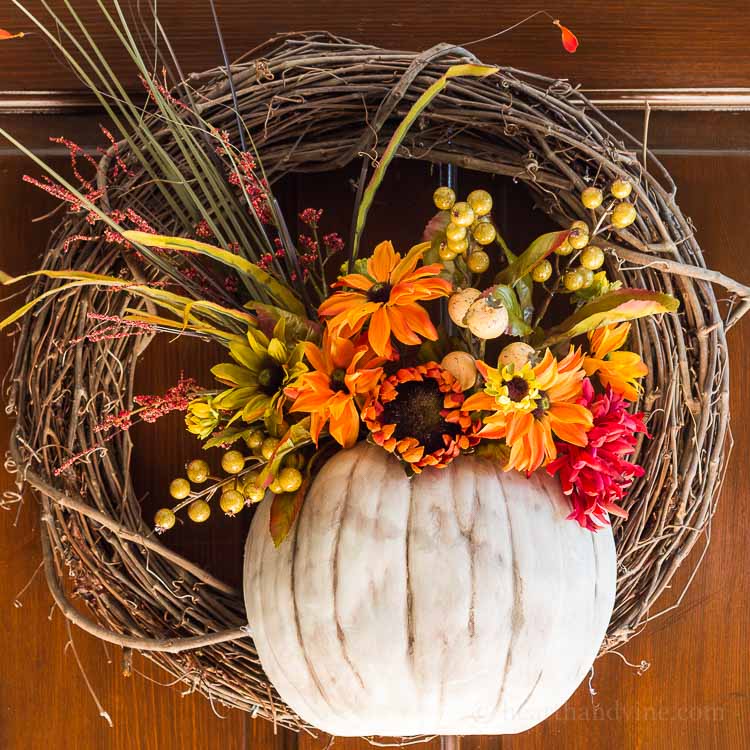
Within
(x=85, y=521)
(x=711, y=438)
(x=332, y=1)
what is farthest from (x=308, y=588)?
(x=332, y=1)

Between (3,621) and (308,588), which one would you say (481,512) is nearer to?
(308,588)

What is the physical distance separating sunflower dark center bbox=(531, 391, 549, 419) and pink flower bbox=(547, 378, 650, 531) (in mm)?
46

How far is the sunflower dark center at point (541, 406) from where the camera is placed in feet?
2.13

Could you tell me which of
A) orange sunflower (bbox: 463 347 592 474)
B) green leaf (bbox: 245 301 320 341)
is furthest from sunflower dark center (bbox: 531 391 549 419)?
green leaf (bbox: 245 301 320 341)

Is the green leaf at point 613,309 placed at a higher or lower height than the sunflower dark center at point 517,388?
higher

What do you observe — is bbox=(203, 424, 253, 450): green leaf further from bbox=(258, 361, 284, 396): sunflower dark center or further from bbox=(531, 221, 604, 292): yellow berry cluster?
bbox=(531, 221, 604, 292): yellow berry cluster

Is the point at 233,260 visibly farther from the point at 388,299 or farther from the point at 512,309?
the point at 512,309

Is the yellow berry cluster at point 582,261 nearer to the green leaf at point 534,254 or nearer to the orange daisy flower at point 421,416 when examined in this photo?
the green leaf at point 534,254

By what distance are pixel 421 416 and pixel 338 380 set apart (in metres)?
0.08

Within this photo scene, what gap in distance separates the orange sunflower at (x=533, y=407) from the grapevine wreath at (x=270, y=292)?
95 mm

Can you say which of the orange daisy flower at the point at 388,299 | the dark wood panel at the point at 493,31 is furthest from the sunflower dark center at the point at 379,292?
the dark wood panel at the point at 493,31

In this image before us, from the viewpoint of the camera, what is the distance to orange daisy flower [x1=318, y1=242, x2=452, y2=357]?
0.67 m

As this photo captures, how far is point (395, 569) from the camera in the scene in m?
0.67

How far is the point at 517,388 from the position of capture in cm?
64
